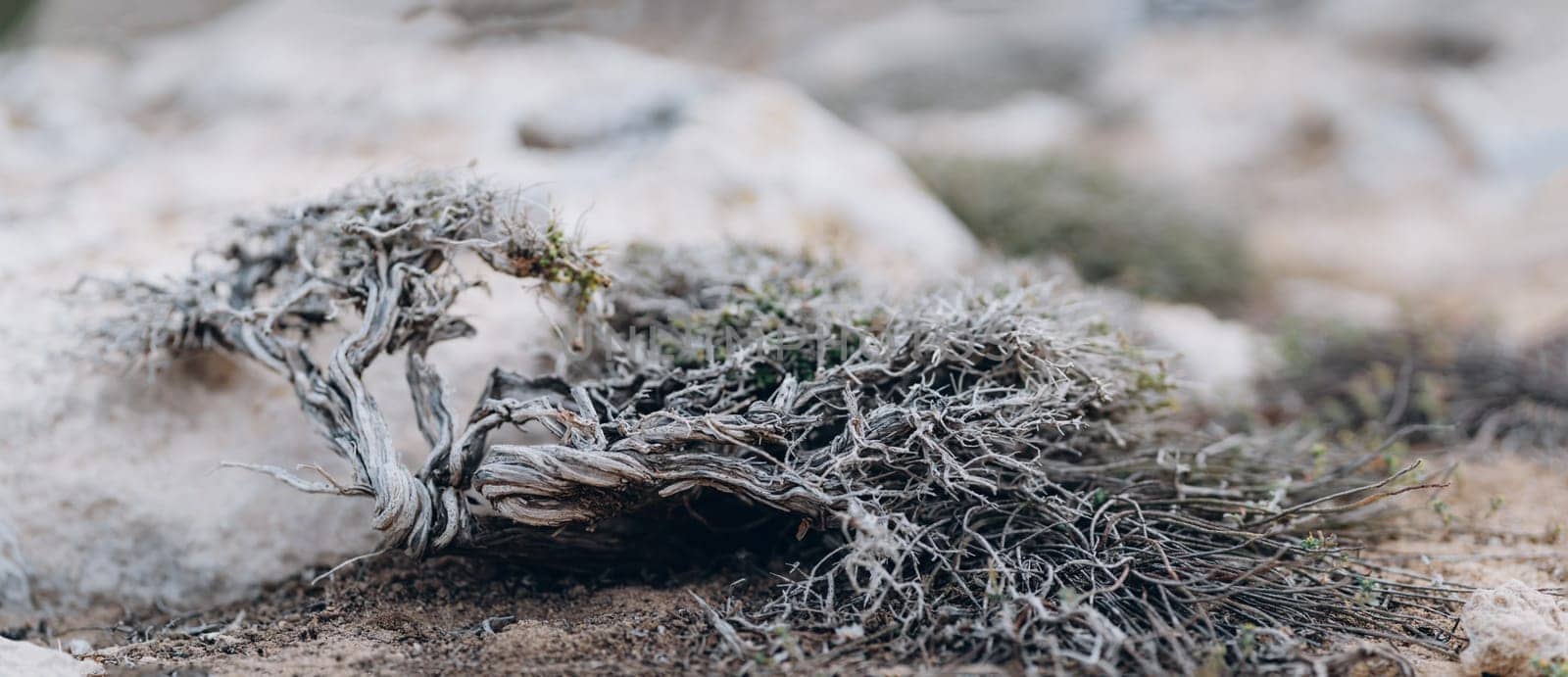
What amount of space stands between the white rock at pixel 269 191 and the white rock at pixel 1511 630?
262cm

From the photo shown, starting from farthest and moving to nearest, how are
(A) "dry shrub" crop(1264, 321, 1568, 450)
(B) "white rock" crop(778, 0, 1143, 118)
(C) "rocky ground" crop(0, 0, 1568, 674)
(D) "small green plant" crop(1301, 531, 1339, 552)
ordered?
(B) "white rock" crop(778, 0, 1143, 118), (A) "dry shrub" crop(1264, 321, 1568, 450), (C) "rocky ground" crop(0, 0, 1568, 674), (D) "small green plant" crop(1301, 531, 1339, 552)

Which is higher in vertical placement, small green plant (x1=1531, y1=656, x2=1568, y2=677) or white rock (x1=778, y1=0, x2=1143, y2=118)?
small green plant (x1=1531, y1=656, x2=1568, y2=677)

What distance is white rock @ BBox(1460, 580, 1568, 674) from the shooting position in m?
2.29

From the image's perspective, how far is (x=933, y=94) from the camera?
42.8ft

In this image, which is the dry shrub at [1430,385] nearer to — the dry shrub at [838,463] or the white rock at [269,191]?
the dry shrub at [838,463]

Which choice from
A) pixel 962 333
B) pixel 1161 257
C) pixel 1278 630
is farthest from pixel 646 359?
pixel 1161 257

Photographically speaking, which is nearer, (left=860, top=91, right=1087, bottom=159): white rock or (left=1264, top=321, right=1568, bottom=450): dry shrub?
(left=1264, top=321, right=1568, bottom=450): dry shrub

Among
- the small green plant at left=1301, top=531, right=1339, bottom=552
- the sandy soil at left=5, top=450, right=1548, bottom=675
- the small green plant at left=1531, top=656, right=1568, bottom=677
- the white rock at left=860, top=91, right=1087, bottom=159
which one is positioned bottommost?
the white rock at left=860, top=91, right=1087, bottom=159

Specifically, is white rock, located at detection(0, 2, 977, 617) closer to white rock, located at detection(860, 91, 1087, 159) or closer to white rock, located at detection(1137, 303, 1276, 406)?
white rock, located at detection(1137, 303, 1276, 406)

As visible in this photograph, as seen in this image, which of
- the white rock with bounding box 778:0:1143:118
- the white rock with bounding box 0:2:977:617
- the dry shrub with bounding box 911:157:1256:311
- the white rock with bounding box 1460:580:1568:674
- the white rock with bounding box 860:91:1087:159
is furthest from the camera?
the white rock with bounding box 778:0:1143:118

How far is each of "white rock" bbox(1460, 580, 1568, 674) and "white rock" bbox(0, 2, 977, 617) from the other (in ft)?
8.60

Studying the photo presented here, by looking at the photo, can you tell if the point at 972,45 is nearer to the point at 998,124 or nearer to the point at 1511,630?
the point at 998,124

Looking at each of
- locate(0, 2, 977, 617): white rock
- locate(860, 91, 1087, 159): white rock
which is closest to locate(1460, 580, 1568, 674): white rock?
locate(0, 2, 977, 617): white rock

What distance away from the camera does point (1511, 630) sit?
2.32 meters
